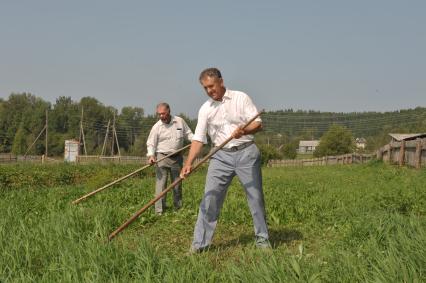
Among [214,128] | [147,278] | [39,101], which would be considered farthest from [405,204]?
[39,101]

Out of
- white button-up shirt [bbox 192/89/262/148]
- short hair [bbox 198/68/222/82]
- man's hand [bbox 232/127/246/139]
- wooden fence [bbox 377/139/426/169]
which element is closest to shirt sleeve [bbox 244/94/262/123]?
white button-up shirt [bbox 192/89/262/148]

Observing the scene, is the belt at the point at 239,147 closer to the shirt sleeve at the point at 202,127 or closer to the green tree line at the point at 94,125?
the shirt sleeve at the point at 202,127

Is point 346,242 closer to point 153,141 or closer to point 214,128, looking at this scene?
point 214,128

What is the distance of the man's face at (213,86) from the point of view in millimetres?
4730

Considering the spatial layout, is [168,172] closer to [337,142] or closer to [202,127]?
[202,127]

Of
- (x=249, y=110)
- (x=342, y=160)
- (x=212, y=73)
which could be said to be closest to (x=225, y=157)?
(x=249, y=110)

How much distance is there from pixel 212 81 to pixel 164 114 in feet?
10.00

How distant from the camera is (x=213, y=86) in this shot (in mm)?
4738

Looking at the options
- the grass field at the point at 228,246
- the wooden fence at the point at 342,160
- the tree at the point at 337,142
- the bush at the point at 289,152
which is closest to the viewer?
the grass field at the point at 228,246

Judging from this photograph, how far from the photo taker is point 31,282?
11.3 feet

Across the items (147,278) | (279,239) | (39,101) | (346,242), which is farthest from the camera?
(39,101)

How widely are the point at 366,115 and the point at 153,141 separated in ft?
393

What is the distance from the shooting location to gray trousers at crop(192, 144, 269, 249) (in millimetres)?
4832

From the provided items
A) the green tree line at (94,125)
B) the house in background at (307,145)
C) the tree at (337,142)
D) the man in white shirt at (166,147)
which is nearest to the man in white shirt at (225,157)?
the man in white shirt at (166,147)
